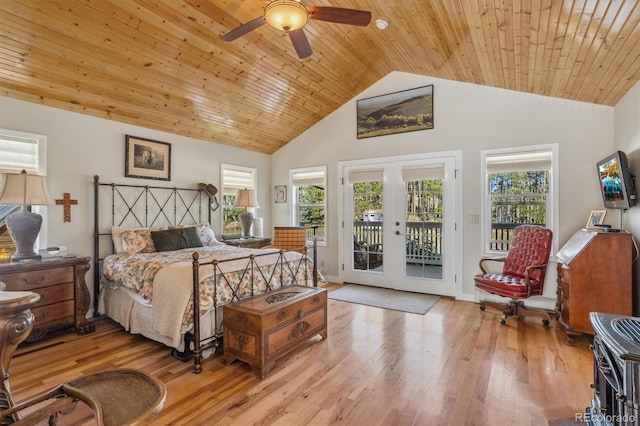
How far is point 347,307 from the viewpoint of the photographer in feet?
14.0

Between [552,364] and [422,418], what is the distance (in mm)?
1484

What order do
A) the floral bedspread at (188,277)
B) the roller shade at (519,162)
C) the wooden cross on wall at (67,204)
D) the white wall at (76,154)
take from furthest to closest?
the roller shade at (519,162)
the wooden cross on wall at (67,204)
the white wall at (76,154)
the floral bedspread at (188,277)

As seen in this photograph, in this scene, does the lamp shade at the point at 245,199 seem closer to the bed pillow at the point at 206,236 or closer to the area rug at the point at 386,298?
the bed pillow at the point at 206,236

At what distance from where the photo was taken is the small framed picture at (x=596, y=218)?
11.4 ft

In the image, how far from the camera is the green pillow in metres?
3.95

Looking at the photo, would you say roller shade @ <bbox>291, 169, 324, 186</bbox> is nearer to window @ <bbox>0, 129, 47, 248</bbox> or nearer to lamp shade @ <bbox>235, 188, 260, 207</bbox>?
lamp shade @ <bbox>235, 188, 260, 207</bbox>

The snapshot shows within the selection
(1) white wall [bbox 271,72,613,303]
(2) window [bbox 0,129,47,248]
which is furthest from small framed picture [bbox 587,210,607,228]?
(2) window [bbox 0,129,47,248]

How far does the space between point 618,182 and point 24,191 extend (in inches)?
221

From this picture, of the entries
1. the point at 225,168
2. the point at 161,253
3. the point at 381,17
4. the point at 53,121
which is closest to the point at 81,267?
the point at 161,253

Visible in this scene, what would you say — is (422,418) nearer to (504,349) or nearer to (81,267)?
(504,349)

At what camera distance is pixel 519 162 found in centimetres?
413

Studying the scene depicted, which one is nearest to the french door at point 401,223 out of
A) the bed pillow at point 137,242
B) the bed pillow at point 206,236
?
the bed pillow at point 206,236

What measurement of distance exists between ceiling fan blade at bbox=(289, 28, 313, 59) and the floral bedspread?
1.92 meters

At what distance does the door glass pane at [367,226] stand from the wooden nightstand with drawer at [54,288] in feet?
12.6
